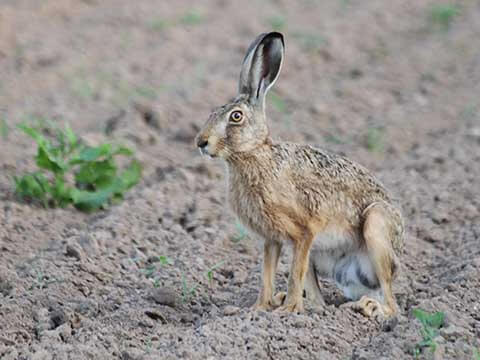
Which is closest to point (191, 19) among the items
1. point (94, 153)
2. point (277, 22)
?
point (277, 22)

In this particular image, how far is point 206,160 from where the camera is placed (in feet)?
26.9

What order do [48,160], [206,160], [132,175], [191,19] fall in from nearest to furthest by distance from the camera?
[48,160] → [132,175] → [206,160] → [191,19]

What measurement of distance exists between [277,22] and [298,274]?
7.56 meters

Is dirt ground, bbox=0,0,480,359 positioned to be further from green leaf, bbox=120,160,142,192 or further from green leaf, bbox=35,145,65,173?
green leaf, bbox=35,145,65,173

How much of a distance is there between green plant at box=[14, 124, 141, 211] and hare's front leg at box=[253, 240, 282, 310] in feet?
6.59

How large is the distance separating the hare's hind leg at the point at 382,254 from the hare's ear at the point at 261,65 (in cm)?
100

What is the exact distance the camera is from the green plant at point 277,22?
12609 mm

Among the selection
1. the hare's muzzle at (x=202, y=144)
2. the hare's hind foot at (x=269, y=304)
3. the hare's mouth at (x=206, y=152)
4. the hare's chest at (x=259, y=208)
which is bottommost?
the hare's hind foot at (x=269, y=304)

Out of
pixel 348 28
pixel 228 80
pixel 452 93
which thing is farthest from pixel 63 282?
pixel 348 28

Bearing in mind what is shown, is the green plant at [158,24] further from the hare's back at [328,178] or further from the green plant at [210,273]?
the hare's back at [328,178]

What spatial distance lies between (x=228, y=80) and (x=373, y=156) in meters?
2.24

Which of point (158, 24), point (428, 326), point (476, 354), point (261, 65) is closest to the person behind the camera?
point (476, 354)

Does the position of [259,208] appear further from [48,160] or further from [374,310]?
[48,160]

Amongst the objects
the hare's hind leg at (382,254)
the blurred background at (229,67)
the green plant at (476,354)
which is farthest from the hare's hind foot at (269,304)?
the blurred background at (229,67)
